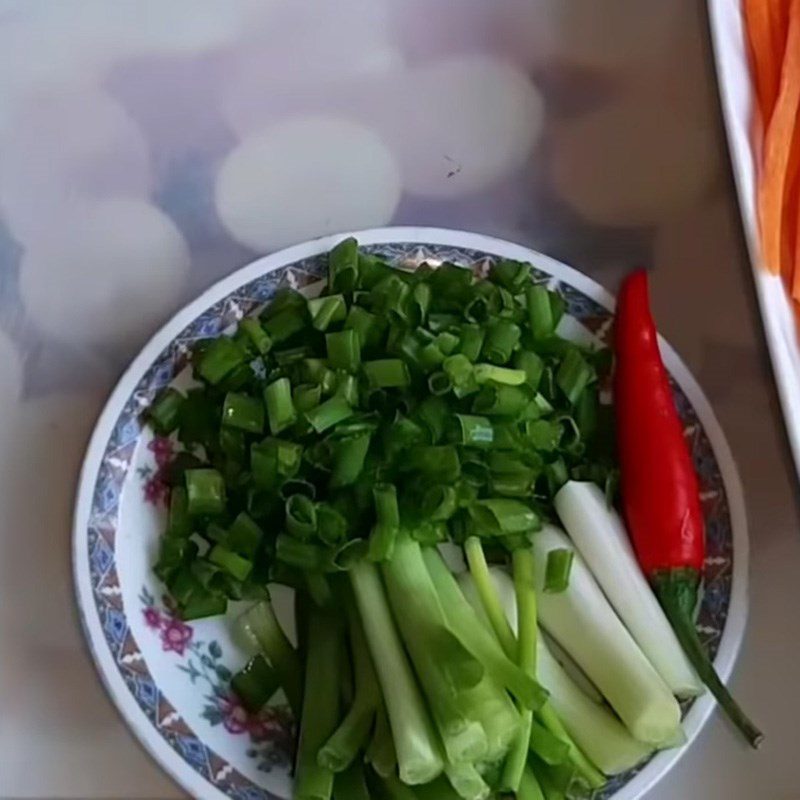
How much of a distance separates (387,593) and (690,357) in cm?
34

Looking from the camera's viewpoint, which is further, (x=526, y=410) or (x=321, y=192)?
(x=321, y=192)

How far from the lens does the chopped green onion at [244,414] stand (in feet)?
3.28

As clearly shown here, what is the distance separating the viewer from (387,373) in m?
0.99

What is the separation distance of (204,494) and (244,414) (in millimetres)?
66

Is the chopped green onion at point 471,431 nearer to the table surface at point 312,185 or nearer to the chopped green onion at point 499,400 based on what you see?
the chopped green onion at point 499,400

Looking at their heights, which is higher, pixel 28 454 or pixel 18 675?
pixel 28 454

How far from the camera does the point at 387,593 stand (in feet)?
3.23

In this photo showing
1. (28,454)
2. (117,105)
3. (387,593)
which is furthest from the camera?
(117,105)

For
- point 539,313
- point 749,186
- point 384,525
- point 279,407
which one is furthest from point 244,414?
point 749,186

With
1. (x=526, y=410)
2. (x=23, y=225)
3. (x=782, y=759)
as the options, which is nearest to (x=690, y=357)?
(x=526, y=410)

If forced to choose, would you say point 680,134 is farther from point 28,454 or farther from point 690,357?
point 28,454

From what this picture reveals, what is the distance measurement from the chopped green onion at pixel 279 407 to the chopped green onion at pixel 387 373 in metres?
0.06

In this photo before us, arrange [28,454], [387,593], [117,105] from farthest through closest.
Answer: [117,105] → [28,454] → [387,593]

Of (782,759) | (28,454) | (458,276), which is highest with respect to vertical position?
(458,276)
